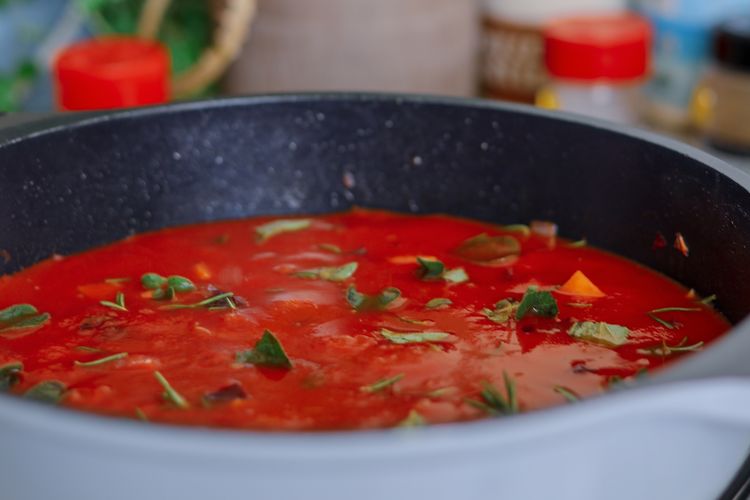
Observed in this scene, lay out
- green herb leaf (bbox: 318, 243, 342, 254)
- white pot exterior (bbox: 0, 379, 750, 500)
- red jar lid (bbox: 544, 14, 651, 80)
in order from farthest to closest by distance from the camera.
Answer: red jar lid (bbox: 544, 14, 651, 80)
green herb leaf (bbox: 318, 243, 342, 254)
white pot exterior (bbox: 0, 379, 750, 500)

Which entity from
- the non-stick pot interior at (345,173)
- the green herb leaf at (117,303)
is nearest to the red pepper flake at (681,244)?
the non-stick pot interior at (345,173)

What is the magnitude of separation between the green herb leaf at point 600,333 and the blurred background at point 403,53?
1.21 metres

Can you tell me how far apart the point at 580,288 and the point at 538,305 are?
10cm

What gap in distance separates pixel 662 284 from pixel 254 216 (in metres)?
0.52

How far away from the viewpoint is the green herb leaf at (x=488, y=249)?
123cm

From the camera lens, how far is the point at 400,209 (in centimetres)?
138

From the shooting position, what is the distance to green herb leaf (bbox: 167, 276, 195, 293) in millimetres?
1144

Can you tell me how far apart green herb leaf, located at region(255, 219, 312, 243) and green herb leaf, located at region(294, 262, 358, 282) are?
0.45ft

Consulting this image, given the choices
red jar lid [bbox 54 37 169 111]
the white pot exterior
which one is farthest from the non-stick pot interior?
red jar lid [bbox 54 37 169 111]

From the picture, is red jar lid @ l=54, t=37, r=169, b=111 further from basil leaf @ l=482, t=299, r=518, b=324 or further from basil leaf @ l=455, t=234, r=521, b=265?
basil leaf @ l=482, t=299, r=518, b=324

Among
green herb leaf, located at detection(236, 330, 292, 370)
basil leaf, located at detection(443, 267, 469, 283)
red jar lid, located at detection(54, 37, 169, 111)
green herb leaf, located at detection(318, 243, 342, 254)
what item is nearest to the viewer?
green herb leaf, located at detection(236, 330, 292, 370)

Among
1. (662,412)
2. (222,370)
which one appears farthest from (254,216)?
(662,412)

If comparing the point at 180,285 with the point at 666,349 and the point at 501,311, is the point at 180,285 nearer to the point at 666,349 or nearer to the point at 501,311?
the point at 501,311

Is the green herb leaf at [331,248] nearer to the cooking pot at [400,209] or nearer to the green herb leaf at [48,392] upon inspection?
the cooking pot at [400,209]
